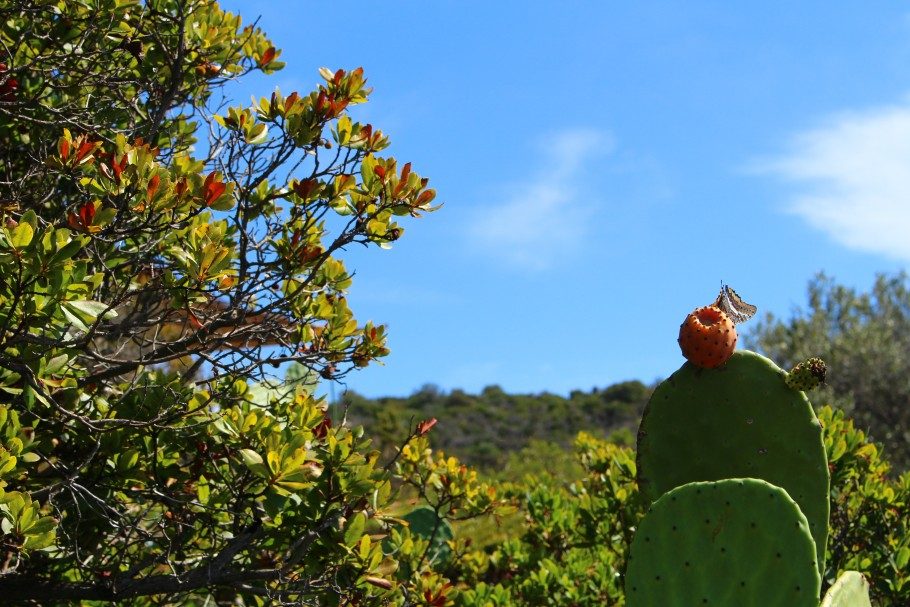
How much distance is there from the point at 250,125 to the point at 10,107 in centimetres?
103

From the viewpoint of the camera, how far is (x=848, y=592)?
3.10m

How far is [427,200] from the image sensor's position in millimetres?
3896

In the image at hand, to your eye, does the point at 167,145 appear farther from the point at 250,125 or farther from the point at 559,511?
the point at 559,511

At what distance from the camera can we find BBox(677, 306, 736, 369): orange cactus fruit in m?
3.57

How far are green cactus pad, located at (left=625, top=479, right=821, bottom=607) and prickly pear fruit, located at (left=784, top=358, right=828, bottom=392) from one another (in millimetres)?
735

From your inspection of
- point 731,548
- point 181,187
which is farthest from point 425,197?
point 731,548

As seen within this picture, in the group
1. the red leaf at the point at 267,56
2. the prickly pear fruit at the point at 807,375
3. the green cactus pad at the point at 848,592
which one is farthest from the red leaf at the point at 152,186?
the green cactus pad at the point at 848,592

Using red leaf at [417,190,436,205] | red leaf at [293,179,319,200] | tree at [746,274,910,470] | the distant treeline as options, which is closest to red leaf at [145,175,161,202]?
red leaf at [293,179,319,200]

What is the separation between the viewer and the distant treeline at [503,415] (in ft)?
92.5

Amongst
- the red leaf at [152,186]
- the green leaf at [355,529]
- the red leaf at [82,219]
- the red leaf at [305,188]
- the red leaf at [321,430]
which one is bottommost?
the green leaf at [355,529]

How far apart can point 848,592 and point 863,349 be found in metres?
16.9

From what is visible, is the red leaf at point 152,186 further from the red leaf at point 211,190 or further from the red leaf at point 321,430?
the red leaf at point 321,430

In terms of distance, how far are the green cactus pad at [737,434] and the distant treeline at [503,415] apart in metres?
19.3

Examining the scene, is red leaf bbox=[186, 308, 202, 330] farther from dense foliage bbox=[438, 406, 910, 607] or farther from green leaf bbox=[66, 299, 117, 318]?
dense foliage bbox=[438, 406, 910, 607]
